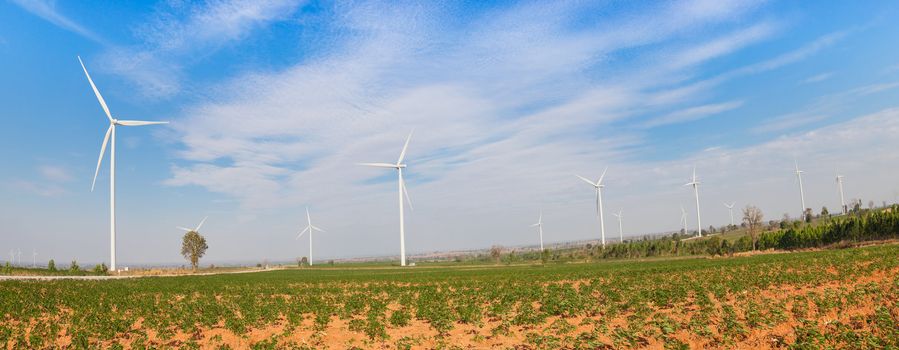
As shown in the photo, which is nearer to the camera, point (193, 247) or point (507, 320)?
point (507, 320)

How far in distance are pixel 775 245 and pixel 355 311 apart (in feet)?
484

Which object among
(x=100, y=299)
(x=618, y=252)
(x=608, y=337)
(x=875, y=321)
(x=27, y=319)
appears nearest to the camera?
(x=875, y=321)

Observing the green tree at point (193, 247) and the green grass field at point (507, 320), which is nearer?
the green grass field at point (507, 320)

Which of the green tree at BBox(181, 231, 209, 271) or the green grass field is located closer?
the green grass field

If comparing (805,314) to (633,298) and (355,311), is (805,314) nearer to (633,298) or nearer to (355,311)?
(633,298)

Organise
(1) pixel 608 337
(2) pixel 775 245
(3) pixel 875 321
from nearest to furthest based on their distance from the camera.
Result: (3) pixel 875 321
(1) pixel 608 337
(2) pixel 775 245

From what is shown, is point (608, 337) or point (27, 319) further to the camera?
point (27, 319)

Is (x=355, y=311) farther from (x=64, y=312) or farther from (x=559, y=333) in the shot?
(x=64, y=312)

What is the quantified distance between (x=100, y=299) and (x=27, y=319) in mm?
9190

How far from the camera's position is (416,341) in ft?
73.9

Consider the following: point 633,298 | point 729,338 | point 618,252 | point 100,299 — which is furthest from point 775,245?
point 100,299

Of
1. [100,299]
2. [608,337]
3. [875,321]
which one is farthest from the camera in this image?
[100,299]

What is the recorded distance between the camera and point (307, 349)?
21.4 m

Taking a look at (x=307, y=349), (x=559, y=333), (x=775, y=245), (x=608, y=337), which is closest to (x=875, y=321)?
(x=608, y=337)
